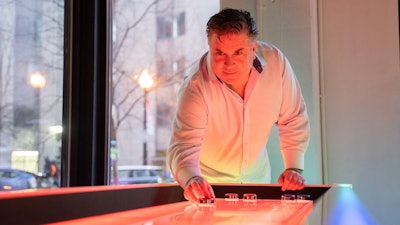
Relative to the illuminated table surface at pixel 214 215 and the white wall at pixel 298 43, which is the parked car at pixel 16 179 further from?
the illuminated table surface at pixel 214 215

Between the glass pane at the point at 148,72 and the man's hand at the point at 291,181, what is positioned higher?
the glass pane at the point at 148,72

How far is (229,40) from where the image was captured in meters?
1.85

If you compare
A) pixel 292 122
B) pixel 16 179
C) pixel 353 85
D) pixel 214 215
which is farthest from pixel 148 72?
pixel 214 215

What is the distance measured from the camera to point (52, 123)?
337cm

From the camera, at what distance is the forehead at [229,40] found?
1.86m

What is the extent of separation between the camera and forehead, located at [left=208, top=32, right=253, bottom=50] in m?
1.86

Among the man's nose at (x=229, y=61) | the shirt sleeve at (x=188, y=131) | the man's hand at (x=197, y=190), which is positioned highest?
the man's nose at (x=229, y=61)

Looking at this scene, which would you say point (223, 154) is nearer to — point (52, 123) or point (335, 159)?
point (335, 159)

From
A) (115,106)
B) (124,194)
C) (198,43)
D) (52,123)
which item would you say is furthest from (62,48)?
(124,194)

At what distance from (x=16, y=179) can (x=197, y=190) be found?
5.78 feet

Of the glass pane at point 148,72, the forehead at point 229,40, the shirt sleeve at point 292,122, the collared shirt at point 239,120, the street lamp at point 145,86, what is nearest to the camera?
the forehead at point 229,40

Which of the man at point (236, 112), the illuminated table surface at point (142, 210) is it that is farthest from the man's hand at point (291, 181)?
the illuminated table surface at point (142, 210)

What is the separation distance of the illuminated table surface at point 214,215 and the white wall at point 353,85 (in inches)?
55.5

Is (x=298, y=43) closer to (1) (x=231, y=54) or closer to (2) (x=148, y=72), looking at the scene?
(1) (x=231, y=54)
